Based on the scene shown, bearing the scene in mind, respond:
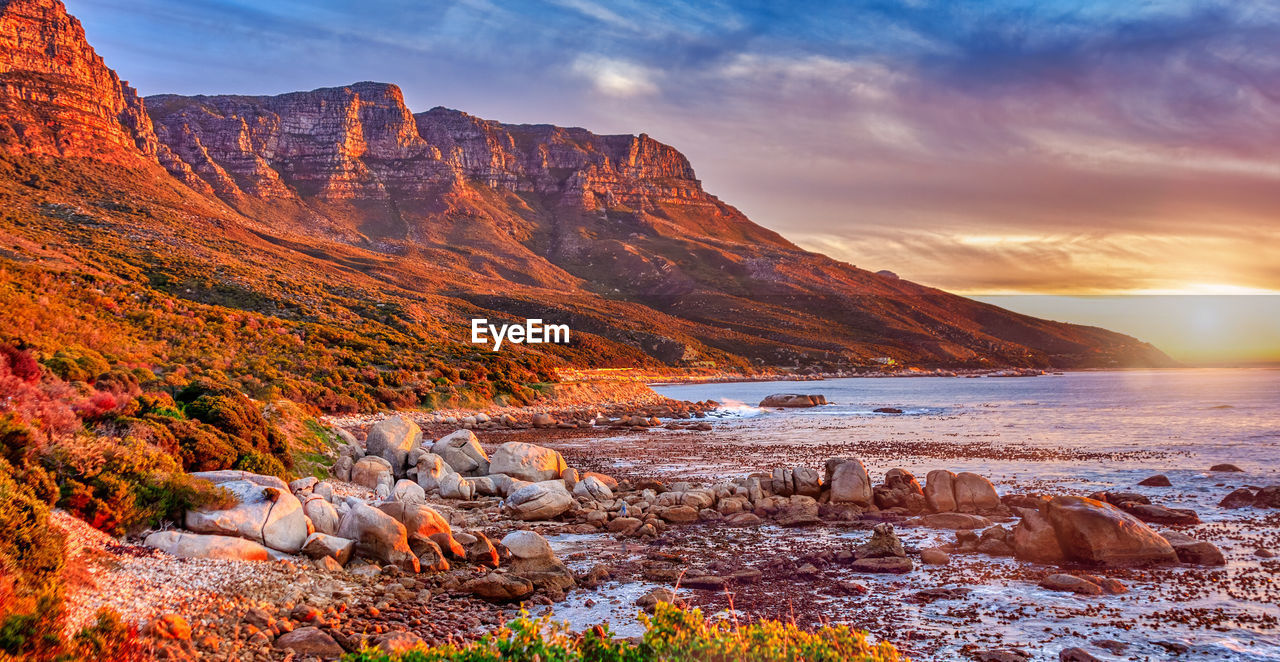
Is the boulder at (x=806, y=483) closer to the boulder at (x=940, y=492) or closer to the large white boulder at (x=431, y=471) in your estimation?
the boulder at (x=940, y=492)

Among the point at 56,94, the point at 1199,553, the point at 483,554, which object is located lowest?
the point at 483,554

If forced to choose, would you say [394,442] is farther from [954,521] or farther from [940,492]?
[954,521]

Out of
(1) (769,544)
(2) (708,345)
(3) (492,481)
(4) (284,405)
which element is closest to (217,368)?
(4) (284,405)

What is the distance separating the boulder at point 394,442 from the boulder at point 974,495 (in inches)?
612

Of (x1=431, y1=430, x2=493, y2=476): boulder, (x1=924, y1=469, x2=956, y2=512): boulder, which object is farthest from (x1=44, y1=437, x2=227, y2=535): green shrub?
(x1=924, y1=469, x2=956, y2=512): boulder

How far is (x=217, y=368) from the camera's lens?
35.0 metres

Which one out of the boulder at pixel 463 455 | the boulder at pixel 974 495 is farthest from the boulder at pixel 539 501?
the boulder at pixel 974 495

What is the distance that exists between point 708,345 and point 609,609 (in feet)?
388

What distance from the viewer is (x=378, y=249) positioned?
448 feet

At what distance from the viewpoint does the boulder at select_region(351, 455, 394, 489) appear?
66.3ft

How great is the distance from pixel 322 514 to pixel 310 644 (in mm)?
4679

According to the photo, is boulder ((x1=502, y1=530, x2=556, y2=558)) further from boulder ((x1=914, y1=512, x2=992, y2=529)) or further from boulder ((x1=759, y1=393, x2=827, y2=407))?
boulder ((x1=759, y1=393, x2=827, y2=407))

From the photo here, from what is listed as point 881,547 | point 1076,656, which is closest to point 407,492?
point 881,547

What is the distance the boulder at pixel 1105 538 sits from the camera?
1328 cm
